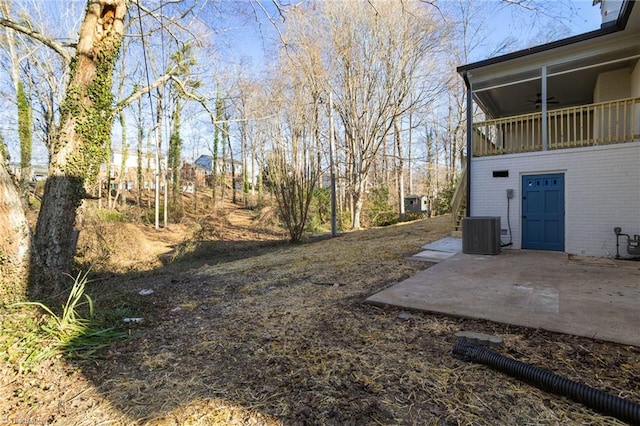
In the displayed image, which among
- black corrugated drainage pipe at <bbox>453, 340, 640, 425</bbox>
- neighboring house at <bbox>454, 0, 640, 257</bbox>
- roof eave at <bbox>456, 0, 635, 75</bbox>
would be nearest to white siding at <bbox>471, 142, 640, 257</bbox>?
neighboring house at <bbox>454, 0, 640, 257</bbox>

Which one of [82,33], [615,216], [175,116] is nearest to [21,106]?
[175,116]

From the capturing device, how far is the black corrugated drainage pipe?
1805mm

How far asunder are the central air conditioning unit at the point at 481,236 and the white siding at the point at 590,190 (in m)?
1.04

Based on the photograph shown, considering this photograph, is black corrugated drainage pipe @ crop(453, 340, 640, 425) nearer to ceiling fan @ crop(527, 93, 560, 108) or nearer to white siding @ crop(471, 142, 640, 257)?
white siding @ crop(471, 142, 640, 257)

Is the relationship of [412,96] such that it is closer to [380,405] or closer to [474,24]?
[474,24]

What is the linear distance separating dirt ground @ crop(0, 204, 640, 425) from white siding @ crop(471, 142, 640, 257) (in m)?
5.36

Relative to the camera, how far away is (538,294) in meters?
4.11

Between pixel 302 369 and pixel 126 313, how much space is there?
91.0 inches

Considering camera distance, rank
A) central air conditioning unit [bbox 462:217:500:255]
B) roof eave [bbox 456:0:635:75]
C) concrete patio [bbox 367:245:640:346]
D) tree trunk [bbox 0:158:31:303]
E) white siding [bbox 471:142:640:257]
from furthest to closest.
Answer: central air conditioning unit [bbox 462:217:500:255] < white siding [bbox 471:142:640:257] < roof eave [bbox 456:0:635:75] < tree trunk [bbox 0:158:31:303] < concrete patio [bbox 367:245:640:346]

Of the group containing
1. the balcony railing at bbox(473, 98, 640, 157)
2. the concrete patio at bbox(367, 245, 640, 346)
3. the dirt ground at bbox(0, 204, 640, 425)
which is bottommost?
the dirt ground at bbox(0, 204, 640, 425)

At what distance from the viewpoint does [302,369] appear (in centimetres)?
243

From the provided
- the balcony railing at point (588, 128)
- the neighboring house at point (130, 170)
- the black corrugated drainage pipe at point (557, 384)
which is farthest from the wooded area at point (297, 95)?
the black corrugated drainage pipe at point (557, 384)

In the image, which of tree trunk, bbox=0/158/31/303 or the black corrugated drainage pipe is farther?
tree trunk, bbox=0/158/31/303

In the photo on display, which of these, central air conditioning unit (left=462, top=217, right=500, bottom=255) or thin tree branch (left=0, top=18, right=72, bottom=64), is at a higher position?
thin tree branch (left=0, top=18, right=72, bottom=64)
